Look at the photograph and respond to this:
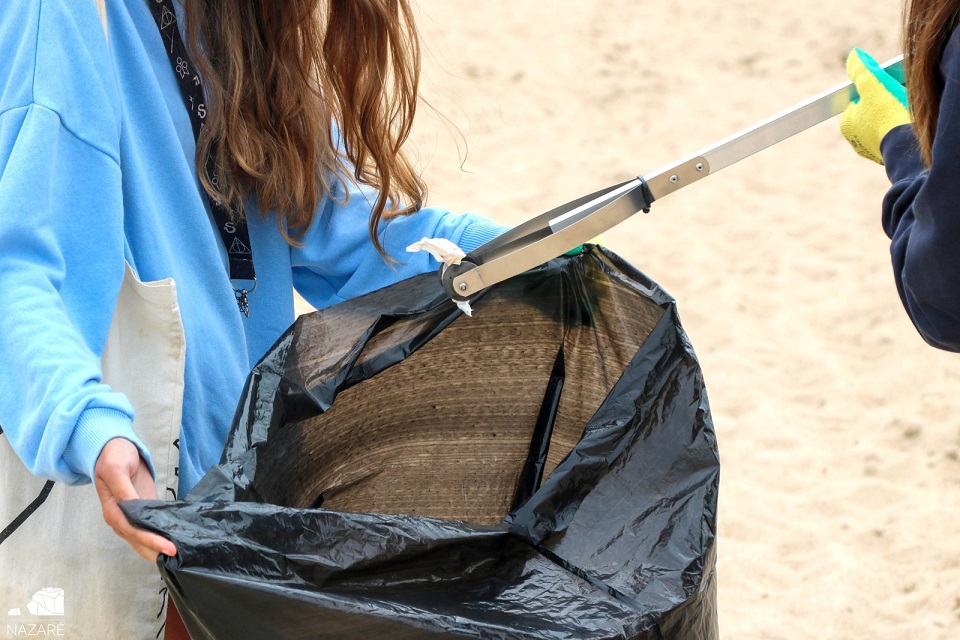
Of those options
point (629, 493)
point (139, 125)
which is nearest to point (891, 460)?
point (629, 493)

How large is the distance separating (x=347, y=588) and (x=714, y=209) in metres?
2.53

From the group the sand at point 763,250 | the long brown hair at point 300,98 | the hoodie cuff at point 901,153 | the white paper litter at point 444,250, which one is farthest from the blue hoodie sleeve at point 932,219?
the sand at point 763,250

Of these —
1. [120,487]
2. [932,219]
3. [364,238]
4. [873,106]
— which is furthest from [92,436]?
[873,106]

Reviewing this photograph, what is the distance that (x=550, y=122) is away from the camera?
367cm

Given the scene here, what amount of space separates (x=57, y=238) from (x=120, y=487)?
0.80 feet

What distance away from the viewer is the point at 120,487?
84 centimetres

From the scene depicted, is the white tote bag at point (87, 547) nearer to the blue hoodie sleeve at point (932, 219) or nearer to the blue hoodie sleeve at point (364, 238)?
the blue hoodie sleeve at point (364, 238)

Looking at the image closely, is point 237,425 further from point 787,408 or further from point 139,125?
point 787,408

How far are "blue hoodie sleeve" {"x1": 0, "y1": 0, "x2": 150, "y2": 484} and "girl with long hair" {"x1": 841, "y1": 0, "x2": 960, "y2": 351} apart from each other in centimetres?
66

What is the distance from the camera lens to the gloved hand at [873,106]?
1036 millimetres

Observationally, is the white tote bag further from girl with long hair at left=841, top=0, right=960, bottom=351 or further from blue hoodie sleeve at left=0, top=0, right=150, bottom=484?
girl with long hair at left=841, top=0, right=960, bottom=351

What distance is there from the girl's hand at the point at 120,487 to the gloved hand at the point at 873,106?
0.76m

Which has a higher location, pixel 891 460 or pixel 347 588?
pixel 347 588

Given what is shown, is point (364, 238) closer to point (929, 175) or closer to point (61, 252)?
point (61, 252)
